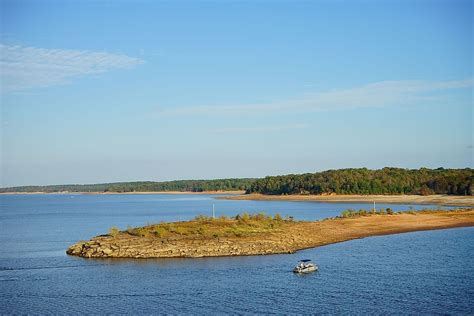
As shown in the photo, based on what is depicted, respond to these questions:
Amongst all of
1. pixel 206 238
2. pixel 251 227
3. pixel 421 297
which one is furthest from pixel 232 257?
pixel 421 297

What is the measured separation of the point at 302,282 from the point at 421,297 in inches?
295

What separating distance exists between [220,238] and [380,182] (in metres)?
103

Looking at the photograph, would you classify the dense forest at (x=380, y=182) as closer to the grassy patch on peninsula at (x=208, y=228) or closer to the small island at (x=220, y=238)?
the small island at (x=220, y=238)

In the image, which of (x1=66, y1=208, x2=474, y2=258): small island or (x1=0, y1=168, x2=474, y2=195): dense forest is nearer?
(x1=66, y1=208, x2=474, y2=258): small island

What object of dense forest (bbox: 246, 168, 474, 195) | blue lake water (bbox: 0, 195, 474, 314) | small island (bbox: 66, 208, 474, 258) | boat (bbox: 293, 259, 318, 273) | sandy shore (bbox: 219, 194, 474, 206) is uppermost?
dense forest (bbox: 246, 168, 474, 195)

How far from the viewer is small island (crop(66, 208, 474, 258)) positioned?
48688 millimetres

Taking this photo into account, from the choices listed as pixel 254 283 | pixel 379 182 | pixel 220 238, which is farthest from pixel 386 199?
pixel 254 283

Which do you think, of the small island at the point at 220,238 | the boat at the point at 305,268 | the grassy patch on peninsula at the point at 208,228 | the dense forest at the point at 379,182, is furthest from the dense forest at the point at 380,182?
the boat at the point at 305,268

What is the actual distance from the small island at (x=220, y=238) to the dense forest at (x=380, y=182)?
215ft

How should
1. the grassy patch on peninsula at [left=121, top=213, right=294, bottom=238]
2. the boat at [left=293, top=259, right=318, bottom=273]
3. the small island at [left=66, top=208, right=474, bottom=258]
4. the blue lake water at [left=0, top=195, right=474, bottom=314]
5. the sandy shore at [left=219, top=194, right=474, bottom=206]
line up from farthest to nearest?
the sandy shore at [left=219, top=194, right=474, bottom=206], the grassy patch on peninsula at [left=121, top=213, right=294, bottom=238], the small island at [left=66, top=208, right=474, bottom=258], the boat at [left=293, top=259, right=318, bottom=273], the blue lake water at [left=0, top=195, right=474, bottom=314]

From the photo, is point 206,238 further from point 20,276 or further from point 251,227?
point 20,276

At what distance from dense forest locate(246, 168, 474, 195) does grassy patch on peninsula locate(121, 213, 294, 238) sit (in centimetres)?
7623

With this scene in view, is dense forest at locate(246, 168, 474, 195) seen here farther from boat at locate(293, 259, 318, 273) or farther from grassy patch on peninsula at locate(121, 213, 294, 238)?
boat at locate(293, 259, 318, 273)

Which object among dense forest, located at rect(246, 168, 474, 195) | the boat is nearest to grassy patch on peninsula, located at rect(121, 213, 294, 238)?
the boat
